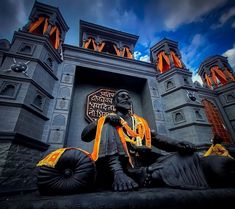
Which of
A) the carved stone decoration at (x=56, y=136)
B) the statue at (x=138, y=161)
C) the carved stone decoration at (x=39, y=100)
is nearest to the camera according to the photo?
the statue at (x=138, y=161)

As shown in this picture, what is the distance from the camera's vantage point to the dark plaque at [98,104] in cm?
676

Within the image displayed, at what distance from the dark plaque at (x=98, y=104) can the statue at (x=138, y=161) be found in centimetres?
448

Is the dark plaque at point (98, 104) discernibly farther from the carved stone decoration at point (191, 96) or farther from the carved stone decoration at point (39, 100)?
the carved stone decoration at point (191, 96)

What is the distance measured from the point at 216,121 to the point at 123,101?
32.0 ft

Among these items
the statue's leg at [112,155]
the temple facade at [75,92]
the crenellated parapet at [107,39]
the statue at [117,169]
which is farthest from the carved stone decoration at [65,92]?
the crenellated parapet at [107,39]

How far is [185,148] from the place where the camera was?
186 cm

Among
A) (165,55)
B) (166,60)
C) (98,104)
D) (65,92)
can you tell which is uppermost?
(165,55)

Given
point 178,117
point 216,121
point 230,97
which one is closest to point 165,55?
point 178,117

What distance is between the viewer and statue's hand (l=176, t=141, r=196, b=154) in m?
1.86

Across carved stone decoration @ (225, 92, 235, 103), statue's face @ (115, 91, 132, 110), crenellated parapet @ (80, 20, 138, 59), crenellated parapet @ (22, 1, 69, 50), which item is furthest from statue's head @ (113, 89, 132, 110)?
carved stone decoration @ (225, 92, 235, 103)

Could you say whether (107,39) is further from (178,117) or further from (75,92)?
(178,117)

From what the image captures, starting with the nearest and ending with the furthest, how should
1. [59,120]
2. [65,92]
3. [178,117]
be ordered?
1. [59,120]
2. [65,92]
3. [178,117]

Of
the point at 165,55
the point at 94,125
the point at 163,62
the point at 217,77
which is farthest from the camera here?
the point at 217,77

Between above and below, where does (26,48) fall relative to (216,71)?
below
